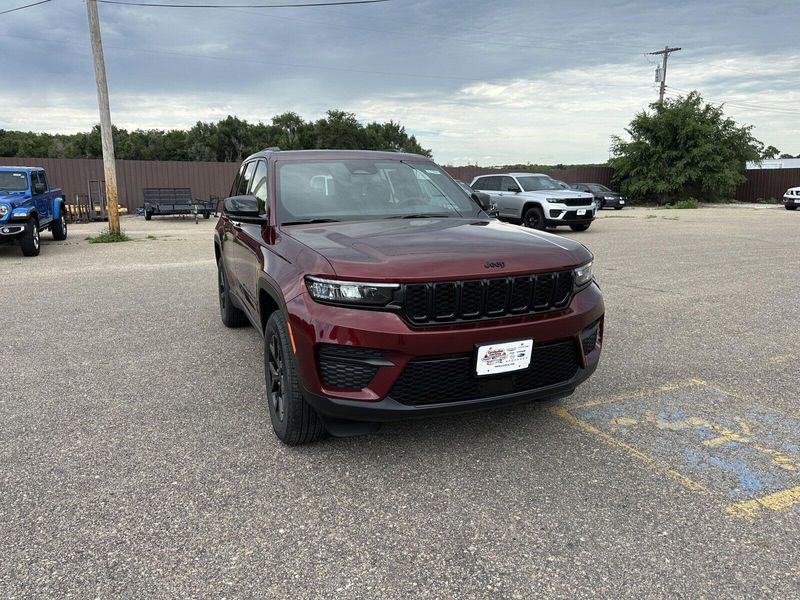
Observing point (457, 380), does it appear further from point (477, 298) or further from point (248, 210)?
point (248, 210)

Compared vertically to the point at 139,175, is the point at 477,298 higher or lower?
lower

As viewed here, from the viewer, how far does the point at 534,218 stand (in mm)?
15844

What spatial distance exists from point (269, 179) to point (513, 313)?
212 centimetres

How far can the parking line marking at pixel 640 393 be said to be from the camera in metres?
3.99

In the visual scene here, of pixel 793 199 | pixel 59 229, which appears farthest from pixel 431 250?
pixel 793 199

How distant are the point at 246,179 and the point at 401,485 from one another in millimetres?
3319

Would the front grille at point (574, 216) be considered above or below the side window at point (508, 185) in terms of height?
below

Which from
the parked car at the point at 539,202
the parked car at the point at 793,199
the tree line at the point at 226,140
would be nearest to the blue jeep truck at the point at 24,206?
the parked car at the point at 539,202

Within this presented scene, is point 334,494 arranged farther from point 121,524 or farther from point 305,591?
point 121,524

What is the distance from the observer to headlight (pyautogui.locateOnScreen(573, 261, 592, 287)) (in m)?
3.27

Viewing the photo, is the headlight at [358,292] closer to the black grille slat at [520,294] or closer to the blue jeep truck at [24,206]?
the black grille slat at [520,294]

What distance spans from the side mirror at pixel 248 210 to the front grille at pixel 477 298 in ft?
5.08

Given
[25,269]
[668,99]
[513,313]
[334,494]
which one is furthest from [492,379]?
[668,99]

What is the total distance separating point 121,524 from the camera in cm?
265
